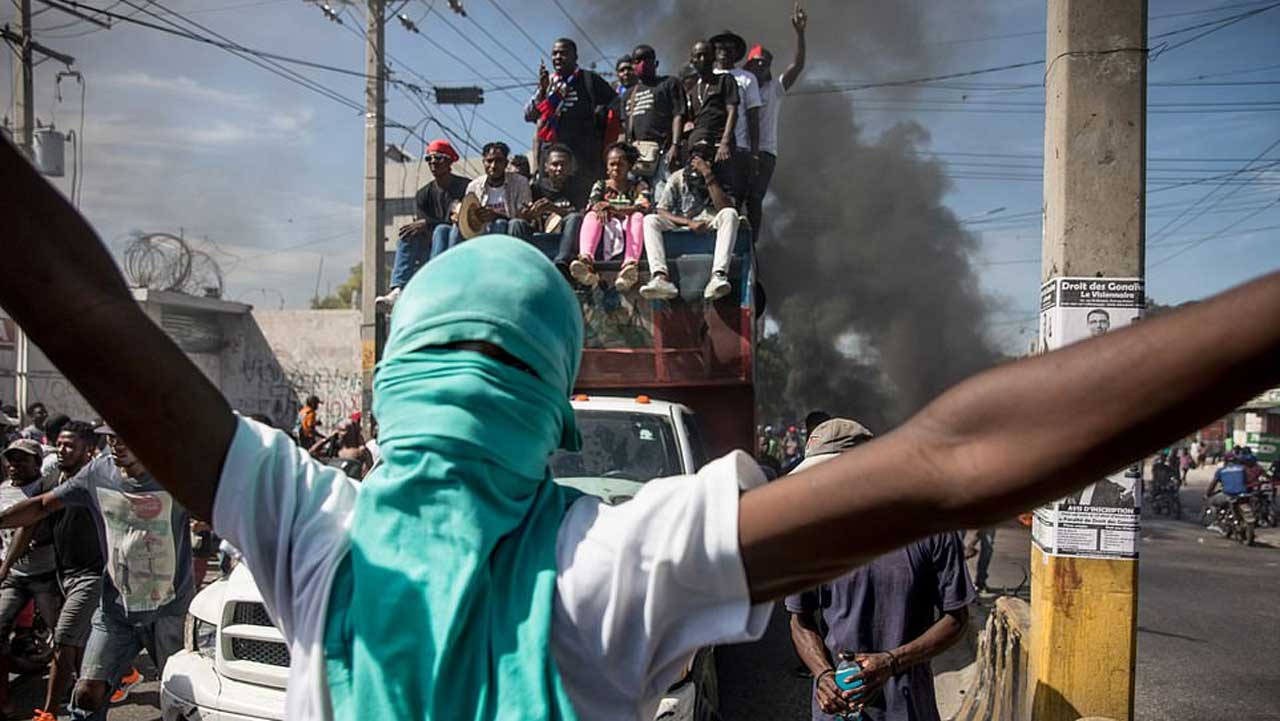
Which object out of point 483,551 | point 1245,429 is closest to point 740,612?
point 483,551

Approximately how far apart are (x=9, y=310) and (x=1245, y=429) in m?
44.9

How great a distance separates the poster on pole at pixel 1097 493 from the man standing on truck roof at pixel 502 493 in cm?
344

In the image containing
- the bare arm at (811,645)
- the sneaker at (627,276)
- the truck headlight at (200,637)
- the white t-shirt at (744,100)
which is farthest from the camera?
the white t-shirt at (744,100)

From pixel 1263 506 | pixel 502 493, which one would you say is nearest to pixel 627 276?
pixel 502 493

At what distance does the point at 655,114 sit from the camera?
9.21 meters

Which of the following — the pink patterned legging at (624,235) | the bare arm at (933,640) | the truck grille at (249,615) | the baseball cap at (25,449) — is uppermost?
the pink patterned legging at (624,235)

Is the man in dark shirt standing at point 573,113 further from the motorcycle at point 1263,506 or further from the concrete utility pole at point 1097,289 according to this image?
the motorcycle at point 1263,506

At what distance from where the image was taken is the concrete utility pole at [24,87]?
Result: 13.0 meters

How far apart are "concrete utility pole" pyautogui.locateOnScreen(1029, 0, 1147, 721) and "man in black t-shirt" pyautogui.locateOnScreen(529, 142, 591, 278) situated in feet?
15.2

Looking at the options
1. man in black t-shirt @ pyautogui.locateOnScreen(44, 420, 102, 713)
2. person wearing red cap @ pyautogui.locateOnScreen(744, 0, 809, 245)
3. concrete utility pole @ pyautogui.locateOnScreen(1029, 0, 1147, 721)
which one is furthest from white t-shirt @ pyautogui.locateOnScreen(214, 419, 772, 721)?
person wearing red cap @ pyautogui.locateOnScreen(744, 0, 809, 245)

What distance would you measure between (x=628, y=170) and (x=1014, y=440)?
25.7ft

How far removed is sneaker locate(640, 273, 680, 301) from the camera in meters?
6.83

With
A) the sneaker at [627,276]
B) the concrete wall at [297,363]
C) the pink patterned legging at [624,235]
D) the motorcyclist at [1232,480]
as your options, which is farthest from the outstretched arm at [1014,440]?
the concrete wall at [297,363]

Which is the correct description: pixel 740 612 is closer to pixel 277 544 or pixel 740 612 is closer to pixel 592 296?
pixel 277 544
